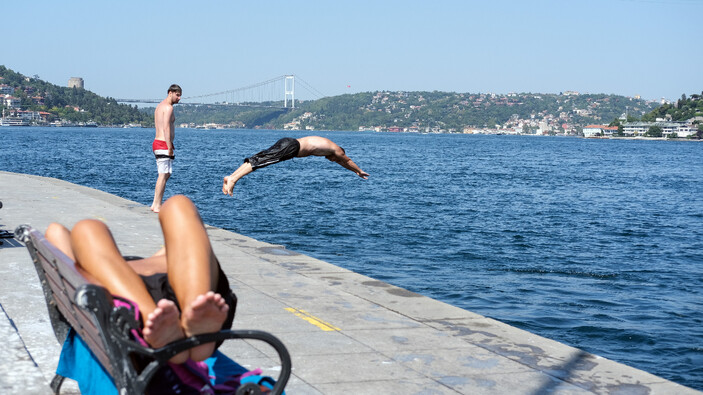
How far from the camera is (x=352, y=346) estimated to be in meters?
5.01

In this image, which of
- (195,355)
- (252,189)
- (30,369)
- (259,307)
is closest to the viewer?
(195,355)

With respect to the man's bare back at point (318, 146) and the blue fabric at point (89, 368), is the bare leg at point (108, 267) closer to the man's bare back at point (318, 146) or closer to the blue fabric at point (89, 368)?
the blue fabric at point (89, 368)

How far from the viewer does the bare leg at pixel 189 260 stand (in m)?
2.68

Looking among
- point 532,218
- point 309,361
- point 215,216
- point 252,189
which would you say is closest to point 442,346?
point 309,361

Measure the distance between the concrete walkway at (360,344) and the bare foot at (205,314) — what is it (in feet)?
5.09

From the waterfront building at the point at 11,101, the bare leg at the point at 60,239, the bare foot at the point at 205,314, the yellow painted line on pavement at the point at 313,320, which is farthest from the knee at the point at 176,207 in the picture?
the waterfront building at the point at 11,101

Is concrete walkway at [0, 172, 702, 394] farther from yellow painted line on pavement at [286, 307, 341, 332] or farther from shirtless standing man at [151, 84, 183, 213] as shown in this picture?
shirtless standing man at [151, 84, 183, 213]

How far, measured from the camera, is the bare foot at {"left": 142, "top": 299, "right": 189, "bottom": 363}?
7.99ft

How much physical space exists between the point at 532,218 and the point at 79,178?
913 inches

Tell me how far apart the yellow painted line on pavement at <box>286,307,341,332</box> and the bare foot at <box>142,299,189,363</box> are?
9.53 ft

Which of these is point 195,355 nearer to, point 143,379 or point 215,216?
point 143,379

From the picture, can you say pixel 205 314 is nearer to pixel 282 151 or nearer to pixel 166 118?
pixel 282 151

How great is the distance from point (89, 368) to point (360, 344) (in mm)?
2022

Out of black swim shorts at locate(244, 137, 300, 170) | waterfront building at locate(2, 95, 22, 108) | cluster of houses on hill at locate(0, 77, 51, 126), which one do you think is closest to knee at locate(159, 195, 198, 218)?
black swim shorts at locate(244, 137, 300, 170)
